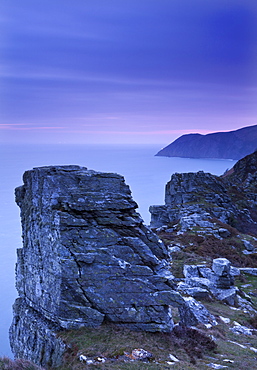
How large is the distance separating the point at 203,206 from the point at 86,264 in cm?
5033

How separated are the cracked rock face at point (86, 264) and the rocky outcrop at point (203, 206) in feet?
113

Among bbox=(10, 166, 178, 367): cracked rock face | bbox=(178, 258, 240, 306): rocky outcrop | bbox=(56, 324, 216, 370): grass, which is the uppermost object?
bbox=(10, 166, 178, 367): cracked rock face

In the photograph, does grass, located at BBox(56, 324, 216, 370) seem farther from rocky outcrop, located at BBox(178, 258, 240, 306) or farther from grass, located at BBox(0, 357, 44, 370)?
rocky outcrop, located at BBox(178, 258, 240, 306)

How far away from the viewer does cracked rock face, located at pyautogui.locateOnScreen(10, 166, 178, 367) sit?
17359mm

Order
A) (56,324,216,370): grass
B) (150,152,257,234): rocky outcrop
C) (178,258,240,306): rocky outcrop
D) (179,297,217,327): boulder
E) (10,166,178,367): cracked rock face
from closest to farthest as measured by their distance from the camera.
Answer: (56,324,216,370): grass → (10,166,178,367): cracked rock face → (179,297,217,327): boulder → (178,258,240,306): rocky outcrop → (150,152,257,234): rocky outcrop

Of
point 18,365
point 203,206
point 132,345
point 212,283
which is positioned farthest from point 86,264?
point 203,206

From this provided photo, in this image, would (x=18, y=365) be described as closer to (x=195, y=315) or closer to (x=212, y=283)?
(x=195, y=315)

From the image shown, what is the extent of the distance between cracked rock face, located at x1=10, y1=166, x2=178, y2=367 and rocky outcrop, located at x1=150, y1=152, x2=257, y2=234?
34.5 metres

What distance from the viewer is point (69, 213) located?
18406 mm

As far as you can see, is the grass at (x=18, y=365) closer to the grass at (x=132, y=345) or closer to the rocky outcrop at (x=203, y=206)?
the grass at (x=132, y=345)

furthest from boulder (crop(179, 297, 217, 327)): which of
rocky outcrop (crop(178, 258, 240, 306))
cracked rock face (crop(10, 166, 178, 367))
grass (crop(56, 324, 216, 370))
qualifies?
rocky outcrop (crop(178, 258, 240, 306))

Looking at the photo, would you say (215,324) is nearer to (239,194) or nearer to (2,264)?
(239,194)

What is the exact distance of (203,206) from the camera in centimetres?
6450

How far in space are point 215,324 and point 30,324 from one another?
43.3ft
